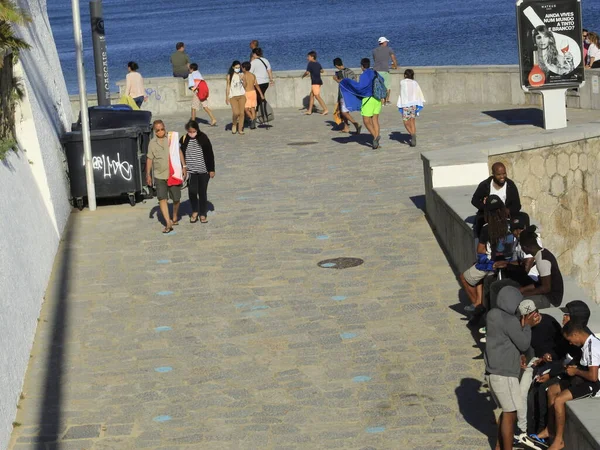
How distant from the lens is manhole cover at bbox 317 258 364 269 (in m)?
14.2

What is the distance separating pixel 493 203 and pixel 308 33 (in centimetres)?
10154

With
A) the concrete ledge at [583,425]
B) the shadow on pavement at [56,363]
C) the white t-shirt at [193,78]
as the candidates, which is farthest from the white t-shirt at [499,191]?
the white t-shirt at [193,78]

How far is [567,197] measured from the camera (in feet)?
58.8

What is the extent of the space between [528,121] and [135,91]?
30.4 ft

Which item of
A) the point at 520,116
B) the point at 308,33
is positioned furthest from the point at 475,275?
the point at 308,33

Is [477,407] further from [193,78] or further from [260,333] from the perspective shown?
[193,78]

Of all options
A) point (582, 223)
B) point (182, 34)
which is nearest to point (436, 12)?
point (182, 34)

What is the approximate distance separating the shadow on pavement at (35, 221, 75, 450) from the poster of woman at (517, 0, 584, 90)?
11.0 m

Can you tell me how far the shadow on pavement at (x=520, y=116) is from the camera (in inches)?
948

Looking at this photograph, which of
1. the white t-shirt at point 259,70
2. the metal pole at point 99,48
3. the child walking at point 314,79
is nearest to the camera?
the metal pole at point 99,48

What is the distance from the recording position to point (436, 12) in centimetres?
12800

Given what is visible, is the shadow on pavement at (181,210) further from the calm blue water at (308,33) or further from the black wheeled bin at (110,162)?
the calm blue water at (308,33)

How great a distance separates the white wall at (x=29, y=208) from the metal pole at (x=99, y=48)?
790 millimetres

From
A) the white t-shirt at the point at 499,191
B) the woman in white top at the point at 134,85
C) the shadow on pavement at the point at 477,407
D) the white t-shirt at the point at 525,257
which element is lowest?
the shadow on pavement at the point at 477,407
